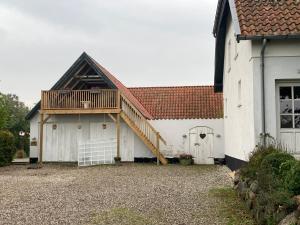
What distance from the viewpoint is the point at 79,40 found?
22.8 metres

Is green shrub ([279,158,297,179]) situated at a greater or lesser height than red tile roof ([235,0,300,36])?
lesser

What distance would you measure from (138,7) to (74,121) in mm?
8849

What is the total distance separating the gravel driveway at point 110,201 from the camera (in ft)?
24.5

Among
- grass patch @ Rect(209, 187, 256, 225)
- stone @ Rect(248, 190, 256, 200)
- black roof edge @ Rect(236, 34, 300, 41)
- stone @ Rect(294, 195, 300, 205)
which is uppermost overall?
black roof edge @ Rect(236, 34, 300, 41)

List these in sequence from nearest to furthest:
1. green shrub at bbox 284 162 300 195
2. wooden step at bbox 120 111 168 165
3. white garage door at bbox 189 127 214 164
→ green shrub at bbox 284 162 300 195 < wooden step at bbox 120 111 168 165 < white garage door at bbox 189 127 214 164

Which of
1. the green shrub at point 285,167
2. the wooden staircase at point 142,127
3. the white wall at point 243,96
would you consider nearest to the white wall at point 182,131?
the wooden staircase at point 142,127

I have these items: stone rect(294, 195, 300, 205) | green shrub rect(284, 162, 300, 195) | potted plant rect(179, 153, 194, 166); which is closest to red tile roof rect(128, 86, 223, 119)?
potted plant rect(179, 153, 194, 166)

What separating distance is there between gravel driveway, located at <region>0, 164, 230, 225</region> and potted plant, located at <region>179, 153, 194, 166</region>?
23.6 ft

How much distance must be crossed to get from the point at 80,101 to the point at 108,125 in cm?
220

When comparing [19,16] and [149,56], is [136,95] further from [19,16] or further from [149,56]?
[19,16]

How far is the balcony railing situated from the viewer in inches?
819

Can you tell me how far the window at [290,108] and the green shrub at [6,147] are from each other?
14.8m

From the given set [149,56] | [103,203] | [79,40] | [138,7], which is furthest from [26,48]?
[103,203]

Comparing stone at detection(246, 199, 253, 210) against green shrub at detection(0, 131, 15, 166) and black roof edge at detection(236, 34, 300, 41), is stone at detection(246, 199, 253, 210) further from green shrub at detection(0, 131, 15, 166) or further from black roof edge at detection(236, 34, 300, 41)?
green shrub at detection(0, 131, 15, 166)
